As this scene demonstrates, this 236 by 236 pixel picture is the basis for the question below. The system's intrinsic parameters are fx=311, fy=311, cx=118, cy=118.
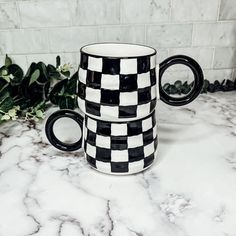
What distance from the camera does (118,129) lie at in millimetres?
461

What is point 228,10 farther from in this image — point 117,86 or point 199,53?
point 117,86

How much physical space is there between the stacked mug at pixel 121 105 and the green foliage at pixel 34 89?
0.21 metres

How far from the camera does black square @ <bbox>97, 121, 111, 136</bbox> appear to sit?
463 mm

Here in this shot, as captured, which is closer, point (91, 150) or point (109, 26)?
point (91, 150)

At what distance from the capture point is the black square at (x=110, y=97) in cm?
44

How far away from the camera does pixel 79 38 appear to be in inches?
30.6

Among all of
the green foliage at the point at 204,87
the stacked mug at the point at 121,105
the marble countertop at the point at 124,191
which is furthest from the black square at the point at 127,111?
the green foliage at the point at 204,87

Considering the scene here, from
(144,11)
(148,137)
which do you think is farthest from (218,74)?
(148,137)

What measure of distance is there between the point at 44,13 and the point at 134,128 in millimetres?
437

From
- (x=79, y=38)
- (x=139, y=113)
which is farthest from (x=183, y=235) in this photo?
(x=79, y=38)

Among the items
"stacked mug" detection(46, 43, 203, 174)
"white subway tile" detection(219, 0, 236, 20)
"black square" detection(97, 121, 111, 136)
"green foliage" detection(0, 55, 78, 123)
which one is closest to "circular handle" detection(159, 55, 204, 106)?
"stacked mug" detection(46, 43, 203, 174)

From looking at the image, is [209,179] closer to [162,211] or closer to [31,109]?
[162,211]

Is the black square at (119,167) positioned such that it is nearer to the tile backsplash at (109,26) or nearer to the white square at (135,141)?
the white square at (135,141)

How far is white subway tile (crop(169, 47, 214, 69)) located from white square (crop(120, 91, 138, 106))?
0.42m
